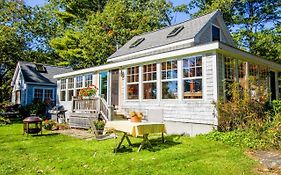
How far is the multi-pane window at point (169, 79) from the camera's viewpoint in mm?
10180

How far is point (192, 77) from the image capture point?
9555 millimetres

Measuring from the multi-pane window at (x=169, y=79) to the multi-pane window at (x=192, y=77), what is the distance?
0.47m

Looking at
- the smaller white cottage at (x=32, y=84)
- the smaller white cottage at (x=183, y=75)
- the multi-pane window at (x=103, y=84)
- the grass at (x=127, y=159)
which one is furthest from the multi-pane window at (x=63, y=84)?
the grass at (x=127, y=159)

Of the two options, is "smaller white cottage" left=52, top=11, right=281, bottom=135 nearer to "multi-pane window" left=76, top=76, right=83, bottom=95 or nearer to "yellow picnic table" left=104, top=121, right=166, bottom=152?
"multi-pane window" left=76, top=76, right=83, bottom=95

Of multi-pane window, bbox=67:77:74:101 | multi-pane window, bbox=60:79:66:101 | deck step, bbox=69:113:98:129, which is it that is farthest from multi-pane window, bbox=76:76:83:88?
deck step, bbox=69:113:98:129

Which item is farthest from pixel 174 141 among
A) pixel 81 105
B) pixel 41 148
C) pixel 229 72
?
pixel 81 105

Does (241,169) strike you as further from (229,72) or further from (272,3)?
(272,3)

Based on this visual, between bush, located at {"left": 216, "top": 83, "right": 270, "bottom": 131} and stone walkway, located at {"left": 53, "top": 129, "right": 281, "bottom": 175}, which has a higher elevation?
bush, located at {"left": 216, "top": 83, "right": 270, "bottom": 131}

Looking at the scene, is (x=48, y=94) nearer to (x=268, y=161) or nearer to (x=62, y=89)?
(x=62, y=89)

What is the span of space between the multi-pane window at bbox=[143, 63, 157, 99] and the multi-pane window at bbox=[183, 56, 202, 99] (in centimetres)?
169

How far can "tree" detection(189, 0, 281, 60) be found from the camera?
22156 mm

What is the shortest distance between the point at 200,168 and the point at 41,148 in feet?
17.6

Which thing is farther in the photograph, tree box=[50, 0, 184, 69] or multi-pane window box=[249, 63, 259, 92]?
tree box=[50, 0, 184, 69]

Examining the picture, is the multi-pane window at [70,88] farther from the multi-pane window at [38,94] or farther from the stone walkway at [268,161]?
the stone walkway at [268,161]
